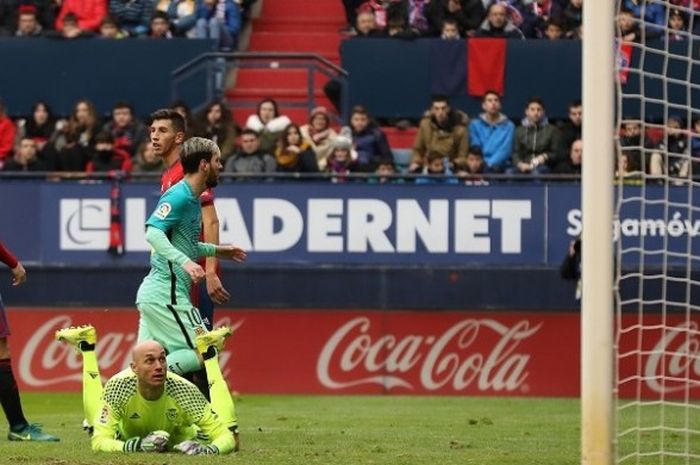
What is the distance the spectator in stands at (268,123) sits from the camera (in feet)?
66.6

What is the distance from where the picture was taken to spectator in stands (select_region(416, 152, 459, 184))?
19578 mm

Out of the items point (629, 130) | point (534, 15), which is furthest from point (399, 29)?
point (629, 130)

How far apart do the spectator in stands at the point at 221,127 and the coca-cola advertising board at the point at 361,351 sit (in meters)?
1.88

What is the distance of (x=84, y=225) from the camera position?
779 inches

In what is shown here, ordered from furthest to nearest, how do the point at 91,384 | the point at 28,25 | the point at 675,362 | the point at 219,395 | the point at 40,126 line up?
1. the point at 28,25
2. the point at 40,126
3. the point at 675,362
4. the point at 91,384
5. the point at 219,395

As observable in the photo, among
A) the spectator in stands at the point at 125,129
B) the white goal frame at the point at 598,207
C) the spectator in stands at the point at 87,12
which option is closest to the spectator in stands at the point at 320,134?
the spectator in stands at the point at 125,129

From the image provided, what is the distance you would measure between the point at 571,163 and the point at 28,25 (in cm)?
661

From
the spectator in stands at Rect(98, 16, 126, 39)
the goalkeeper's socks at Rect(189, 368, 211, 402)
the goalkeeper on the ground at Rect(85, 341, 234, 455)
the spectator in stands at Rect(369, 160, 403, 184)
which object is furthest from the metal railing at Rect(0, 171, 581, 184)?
the goalkeeper on the ground at Rect(85, 341, 234, 455)

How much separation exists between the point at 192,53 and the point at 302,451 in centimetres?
1177

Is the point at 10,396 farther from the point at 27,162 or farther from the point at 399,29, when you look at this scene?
the point at 399,29

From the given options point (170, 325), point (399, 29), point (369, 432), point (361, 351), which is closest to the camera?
point (170, 325)

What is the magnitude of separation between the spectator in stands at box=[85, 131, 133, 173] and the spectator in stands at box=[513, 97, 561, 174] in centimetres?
410

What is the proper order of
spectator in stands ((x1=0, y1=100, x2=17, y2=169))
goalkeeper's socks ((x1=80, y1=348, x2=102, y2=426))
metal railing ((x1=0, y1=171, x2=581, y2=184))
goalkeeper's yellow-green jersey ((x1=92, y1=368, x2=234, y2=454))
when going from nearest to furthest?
goalkeeper's yellow-green jersey ((x1=92, y1=368, x2=234, y2=454)) < goalkeeper's socks ((x1=80, y1=348, x2=102, y2=426)) < metal railing ((x1=0, y1=171, x2=581, y2=184)) < spectator in stands ((x1=0, y1=100, x2=17, y2=169))

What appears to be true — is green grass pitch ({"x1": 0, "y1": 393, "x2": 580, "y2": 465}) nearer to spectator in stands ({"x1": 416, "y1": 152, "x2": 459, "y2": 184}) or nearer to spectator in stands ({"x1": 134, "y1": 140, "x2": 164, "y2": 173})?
spectator in stands ({"x1": 416, "y1": 152, "x2": 459, "y2": 184})
